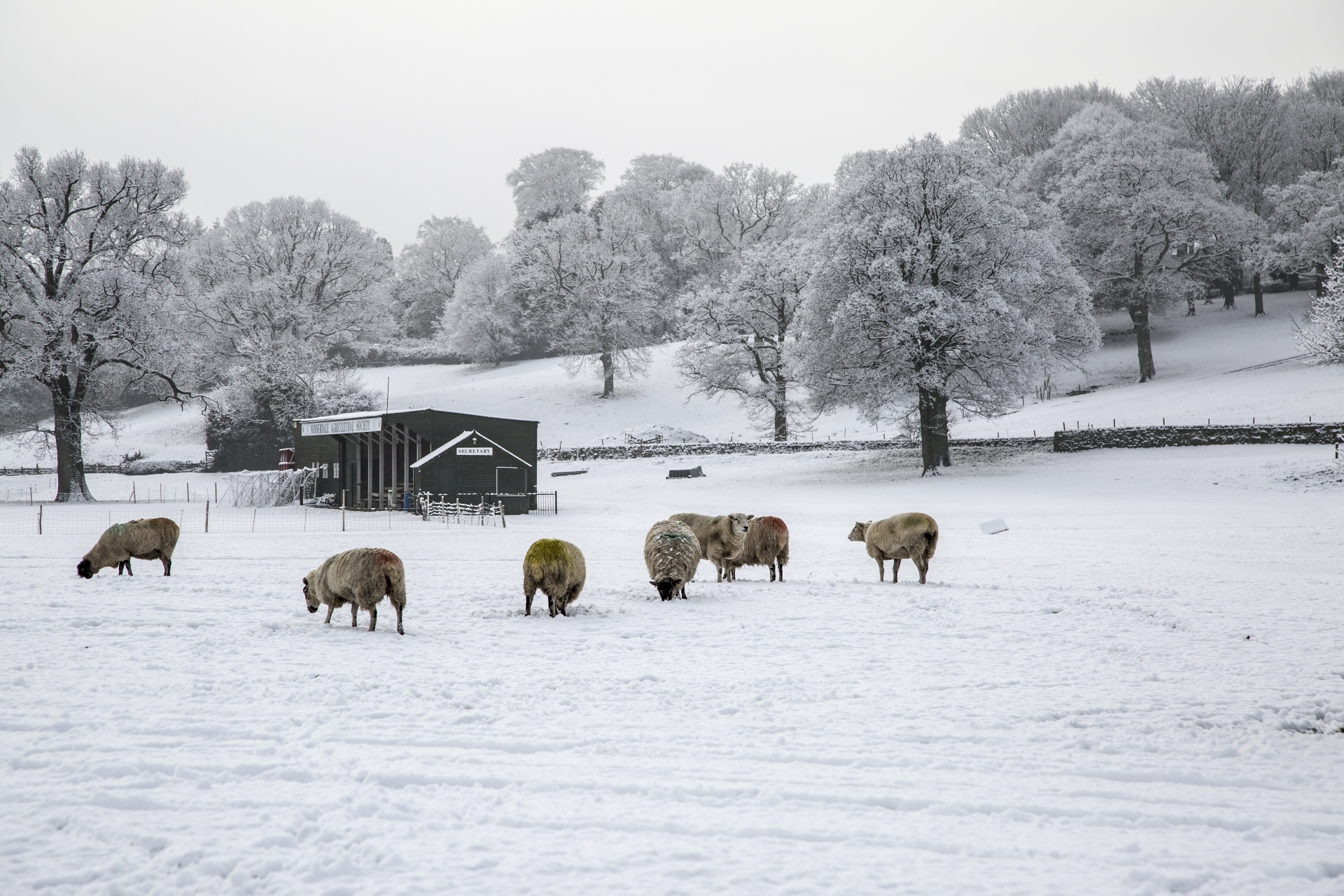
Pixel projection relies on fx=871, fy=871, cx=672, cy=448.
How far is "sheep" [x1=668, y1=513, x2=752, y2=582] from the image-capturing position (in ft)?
45.4

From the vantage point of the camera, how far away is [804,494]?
3391cm

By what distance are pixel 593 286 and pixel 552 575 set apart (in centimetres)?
5475

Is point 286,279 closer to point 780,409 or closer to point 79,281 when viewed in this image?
point 79,281

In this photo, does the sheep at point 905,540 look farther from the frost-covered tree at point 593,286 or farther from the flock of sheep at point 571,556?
the frost-covered tree at point 593,286

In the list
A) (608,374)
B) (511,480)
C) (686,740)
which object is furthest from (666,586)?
(608,374)

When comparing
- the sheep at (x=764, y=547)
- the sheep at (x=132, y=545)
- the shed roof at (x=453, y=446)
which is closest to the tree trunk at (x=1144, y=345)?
the shed roof at (x=453, y=446)

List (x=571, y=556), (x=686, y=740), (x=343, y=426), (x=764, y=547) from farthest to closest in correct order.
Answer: (x=343, y=426) → (x=764, y=547) → (x=571, y=556) → (x=686, y=740)

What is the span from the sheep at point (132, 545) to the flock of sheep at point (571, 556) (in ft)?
0.04

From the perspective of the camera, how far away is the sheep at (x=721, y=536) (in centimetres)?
1384

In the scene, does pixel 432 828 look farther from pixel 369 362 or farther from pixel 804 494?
pixel 369 362

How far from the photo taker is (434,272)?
90688mm

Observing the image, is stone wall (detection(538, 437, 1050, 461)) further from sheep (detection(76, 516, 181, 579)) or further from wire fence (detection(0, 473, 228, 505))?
sheep (detection(76, 516, 181, 579))

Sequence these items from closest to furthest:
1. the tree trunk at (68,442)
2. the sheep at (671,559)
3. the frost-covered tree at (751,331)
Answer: the sheep at (671,559) < the tree trunk at (68,442) < the frost-covered tree at (751,331)

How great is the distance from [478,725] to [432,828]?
166cm
